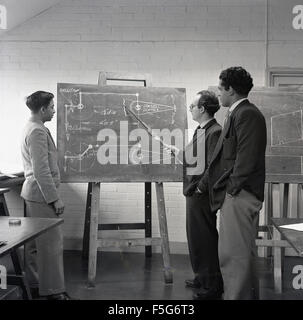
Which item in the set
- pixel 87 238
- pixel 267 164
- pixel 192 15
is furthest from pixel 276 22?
pixel 87 238

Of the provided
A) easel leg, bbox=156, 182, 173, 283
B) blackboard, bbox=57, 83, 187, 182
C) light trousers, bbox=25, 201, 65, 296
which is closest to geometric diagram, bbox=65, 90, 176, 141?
blackboard, bbox=57, 83, 187, 182

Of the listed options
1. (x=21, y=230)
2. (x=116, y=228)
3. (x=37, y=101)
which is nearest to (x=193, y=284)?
(x=116, y=228)

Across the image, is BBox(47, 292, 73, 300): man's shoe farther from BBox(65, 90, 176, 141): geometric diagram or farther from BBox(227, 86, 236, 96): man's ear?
BBox(227, 86, 236, 96): man's ear

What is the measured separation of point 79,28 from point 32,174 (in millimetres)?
2093

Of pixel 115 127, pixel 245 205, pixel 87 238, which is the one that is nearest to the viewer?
pixel 245 205

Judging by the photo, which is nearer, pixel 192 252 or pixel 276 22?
pixel 192 252

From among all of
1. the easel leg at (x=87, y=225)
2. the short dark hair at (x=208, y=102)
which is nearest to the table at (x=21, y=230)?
the short dark hair at (x=208, y=102)

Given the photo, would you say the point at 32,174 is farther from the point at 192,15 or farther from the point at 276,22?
the point at 276,22

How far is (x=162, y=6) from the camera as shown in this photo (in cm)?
449

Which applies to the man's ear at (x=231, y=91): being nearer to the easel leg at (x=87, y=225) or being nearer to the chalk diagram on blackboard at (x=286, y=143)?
the chalk diagram on blackboard at (x=286, y=143)

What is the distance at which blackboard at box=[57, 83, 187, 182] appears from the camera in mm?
3525

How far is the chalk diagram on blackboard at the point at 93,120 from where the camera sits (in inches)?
139

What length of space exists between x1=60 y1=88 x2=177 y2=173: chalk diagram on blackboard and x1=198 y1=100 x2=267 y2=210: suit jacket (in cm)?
102

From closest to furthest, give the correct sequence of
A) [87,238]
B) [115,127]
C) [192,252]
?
[192,252], [115,127], [87,238]
